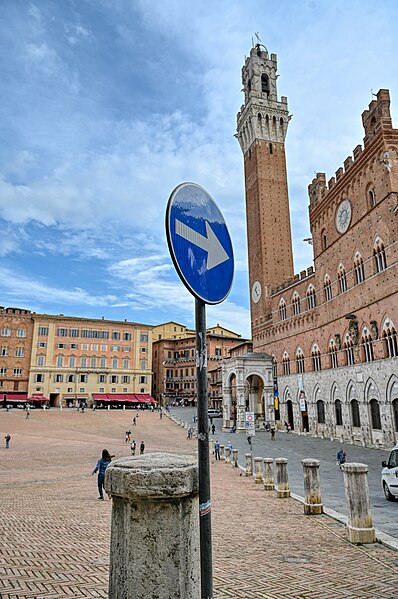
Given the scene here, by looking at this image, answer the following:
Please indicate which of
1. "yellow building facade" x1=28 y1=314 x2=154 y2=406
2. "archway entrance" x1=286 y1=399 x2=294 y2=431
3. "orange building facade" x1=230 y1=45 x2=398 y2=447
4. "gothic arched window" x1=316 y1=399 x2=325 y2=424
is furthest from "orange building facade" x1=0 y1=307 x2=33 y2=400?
"gothic arched window" x1=316 y1=399 x2=325 y2=424

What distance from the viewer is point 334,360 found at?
3294 centimetres

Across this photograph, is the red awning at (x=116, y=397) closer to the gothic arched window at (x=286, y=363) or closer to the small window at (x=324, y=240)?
the gothic arched window at (x=286, y=363)

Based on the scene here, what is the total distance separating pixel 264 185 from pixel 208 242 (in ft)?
170

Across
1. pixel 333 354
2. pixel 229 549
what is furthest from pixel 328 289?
pixel 229 549

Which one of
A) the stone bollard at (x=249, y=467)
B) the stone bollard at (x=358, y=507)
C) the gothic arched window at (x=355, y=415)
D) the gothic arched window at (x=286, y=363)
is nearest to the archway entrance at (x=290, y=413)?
the gothic arched window at (x=286, y=363)

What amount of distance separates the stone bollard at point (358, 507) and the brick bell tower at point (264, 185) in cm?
4207

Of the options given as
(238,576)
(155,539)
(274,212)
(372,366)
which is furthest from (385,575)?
(274,212)

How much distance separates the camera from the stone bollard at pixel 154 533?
2410mm

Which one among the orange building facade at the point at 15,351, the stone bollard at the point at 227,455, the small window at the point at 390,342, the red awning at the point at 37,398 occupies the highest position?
the orange building facade at the point at 15,351

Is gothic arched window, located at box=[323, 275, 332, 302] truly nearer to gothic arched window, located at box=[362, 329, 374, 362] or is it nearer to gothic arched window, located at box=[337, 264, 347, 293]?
gothic arched window, located at box=[337, 264, 347, 293]

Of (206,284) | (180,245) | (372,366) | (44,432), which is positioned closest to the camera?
(180,245)

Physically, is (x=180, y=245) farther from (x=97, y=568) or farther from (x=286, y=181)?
(x=286, y=181)

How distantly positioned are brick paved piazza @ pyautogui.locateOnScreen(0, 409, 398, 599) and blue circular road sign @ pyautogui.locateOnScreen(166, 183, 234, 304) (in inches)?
→ 145

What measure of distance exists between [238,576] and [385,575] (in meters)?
1.81
